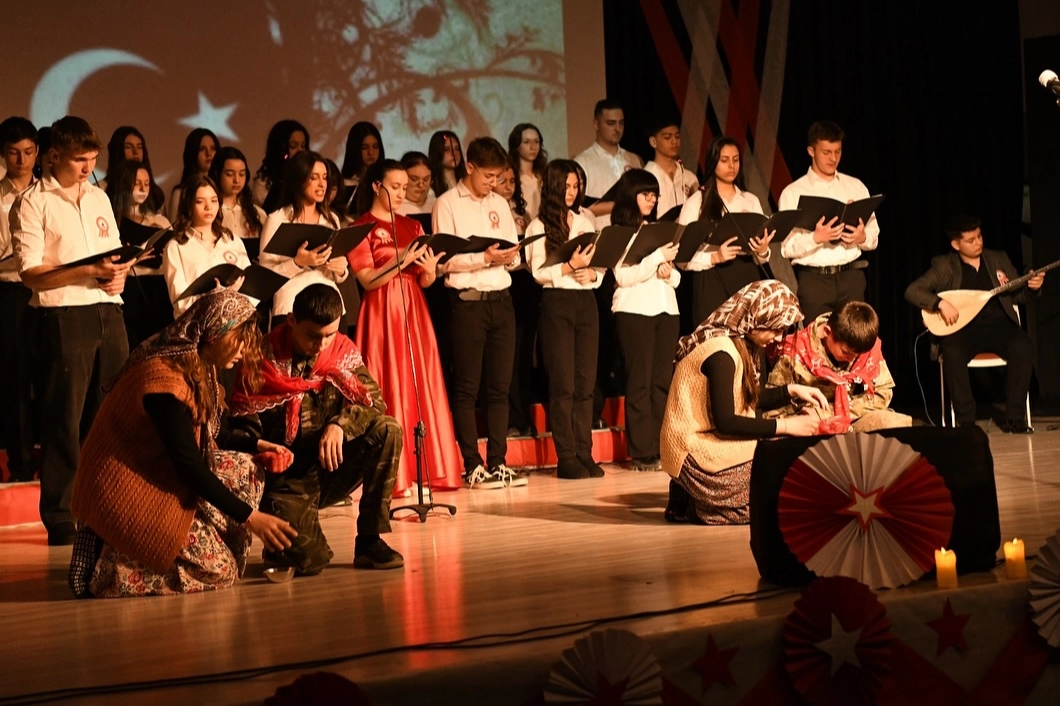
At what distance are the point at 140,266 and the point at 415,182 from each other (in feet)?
4.76

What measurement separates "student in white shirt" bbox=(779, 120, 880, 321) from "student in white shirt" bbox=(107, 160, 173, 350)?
10.3ft

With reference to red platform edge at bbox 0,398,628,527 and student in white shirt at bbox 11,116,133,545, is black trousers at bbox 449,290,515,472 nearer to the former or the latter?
red platform edge at bbox 0,398,628,527

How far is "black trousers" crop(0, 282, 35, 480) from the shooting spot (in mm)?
5449

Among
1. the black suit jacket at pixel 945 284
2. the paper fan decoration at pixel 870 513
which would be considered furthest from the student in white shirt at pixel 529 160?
the paper fan decoration at pixel 870 513

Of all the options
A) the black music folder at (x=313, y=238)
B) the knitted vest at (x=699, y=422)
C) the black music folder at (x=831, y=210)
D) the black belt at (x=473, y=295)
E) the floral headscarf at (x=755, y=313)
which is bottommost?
the knitted vest at (x=699, y=422)

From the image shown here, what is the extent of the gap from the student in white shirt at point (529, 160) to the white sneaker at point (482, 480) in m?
1.58

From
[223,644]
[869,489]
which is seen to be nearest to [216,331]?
[223,644]

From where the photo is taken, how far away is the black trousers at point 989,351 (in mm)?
7039

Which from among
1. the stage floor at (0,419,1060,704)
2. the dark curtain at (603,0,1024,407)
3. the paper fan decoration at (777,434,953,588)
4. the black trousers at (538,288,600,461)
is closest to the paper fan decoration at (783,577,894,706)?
the stage floor at (0,419,1060,704)

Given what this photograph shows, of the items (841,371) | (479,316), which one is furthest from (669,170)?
(841,371)

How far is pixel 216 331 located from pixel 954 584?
2.01m

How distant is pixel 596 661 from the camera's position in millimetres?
2443

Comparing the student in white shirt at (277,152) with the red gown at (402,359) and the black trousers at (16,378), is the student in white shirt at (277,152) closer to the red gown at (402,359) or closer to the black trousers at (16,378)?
the red gown at (402,359)

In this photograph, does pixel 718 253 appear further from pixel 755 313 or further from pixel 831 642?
pixel 831 642
